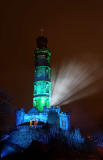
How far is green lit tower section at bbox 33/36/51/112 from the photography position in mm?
96625

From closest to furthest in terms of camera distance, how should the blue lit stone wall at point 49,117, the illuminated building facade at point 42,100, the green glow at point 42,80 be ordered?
the blue lit stone wall at point 49,117, the illuminated building facade at point 42,100, the green glow at point 42,80

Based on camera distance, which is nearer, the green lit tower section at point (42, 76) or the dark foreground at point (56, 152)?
the dark foreground at point (56, 152)

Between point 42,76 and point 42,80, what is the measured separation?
1.79m

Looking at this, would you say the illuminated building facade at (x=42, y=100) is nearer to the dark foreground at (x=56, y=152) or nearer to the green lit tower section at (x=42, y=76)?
the green lit tower section at (x=42, y=76)

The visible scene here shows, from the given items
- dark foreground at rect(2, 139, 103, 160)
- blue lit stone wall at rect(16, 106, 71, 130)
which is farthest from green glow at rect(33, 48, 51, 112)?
dark foreground at rect(2, 139, 103, 160)

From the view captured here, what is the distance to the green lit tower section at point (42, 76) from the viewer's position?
96.6m

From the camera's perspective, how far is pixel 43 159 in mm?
63344

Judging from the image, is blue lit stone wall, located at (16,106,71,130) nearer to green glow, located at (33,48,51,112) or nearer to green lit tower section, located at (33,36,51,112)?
green lit tower section, located at (33,36,51,112)

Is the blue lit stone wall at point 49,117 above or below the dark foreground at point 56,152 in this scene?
above

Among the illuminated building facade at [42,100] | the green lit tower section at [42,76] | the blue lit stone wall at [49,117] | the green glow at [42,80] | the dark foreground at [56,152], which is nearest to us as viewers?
the dark foreground at [56,152]

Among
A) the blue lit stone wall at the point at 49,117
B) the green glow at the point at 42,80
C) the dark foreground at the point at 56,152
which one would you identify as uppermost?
the green glow at the point at 42,80

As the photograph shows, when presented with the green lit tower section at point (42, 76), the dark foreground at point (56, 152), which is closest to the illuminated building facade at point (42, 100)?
the green lit tower section at point (42, 76)

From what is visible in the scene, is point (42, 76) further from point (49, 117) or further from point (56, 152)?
point (56, 152)

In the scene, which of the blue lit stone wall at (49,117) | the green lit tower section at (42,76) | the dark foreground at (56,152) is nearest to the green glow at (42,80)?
the green lit tower section at (42,76)
